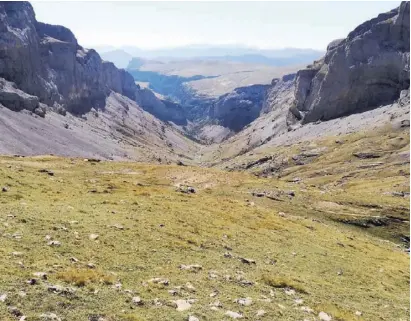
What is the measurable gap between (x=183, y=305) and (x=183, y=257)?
9.09 m

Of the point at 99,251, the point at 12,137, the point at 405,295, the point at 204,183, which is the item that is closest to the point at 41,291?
the point at 99,251

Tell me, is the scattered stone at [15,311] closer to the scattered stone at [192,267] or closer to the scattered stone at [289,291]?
the scattered stone at [192,267]

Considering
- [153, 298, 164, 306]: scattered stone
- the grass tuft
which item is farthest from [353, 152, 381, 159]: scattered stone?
[153, 298, 164, 306]: scattered stone

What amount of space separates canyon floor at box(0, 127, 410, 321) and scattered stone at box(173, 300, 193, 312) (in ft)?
0.26

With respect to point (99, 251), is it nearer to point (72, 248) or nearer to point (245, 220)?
point (72, 248)

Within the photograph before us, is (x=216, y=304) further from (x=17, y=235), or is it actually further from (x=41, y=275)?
(x=17, y=235)

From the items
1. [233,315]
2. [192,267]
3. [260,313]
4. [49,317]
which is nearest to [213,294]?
[233,315]

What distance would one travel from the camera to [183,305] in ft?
66.7

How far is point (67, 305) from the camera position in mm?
18234

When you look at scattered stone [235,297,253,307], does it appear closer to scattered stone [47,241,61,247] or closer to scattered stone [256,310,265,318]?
scattered stone [256,310,265,318]

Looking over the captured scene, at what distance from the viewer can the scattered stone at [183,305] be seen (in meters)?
19.9

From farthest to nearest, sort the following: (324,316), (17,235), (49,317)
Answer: (17,235), (324,316), (49,317)

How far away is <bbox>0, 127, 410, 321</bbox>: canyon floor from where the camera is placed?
19.8 m

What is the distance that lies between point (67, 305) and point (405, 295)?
26.7m
